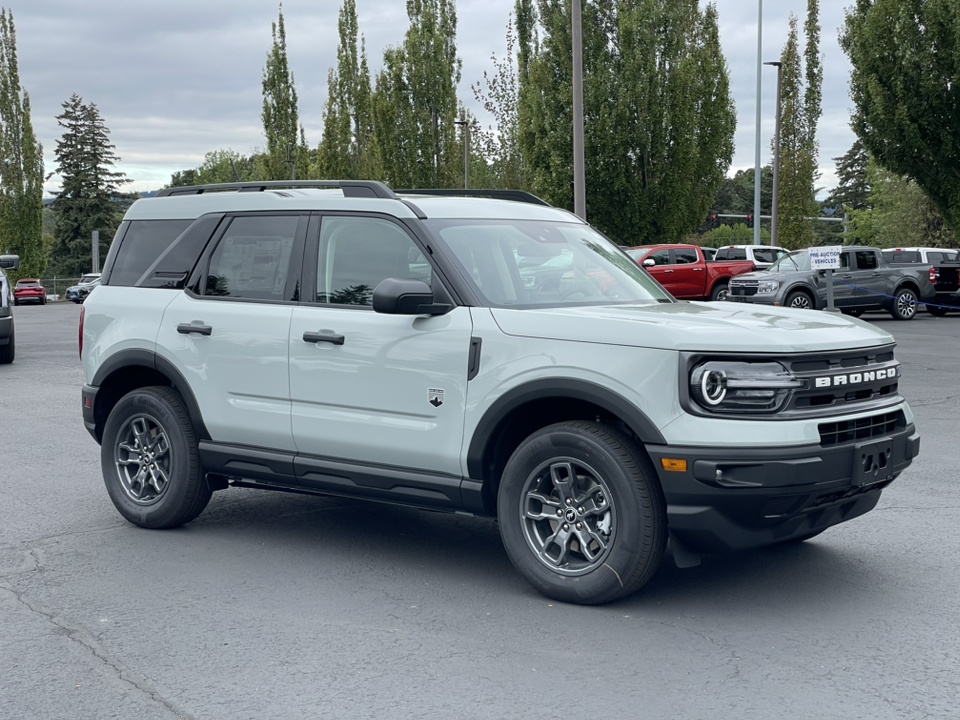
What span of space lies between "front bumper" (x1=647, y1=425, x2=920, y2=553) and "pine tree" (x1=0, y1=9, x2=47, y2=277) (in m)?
70.6

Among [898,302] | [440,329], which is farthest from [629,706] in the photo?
[898,302]

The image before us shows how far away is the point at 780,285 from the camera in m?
26.4

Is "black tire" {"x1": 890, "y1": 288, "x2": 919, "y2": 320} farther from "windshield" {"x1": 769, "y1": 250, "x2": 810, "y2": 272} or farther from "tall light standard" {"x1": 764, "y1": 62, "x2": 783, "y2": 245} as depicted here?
"tall light standard" {"x1": 764, "y1": 62, "x2": 783, "y2": 245}

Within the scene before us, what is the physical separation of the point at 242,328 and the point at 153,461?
1098 millimetres

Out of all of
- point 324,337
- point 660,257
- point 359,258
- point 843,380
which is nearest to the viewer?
point 843,380

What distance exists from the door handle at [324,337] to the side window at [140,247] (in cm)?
140

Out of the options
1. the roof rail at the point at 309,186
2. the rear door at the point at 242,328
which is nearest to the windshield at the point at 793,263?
the roof rail at the point at 309,186

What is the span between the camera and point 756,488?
183 inches

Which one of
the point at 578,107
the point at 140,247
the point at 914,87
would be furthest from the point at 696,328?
the point at 914,87

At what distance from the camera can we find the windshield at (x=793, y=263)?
27125mm

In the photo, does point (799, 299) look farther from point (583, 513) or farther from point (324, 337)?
point (583, 513)

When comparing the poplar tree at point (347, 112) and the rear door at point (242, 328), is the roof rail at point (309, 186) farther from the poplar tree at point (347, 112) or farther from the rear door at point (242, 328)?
the poplar tree at point (347, 112)

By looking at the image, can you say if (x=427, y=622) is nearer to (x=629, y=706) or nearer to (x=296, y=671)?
(x=296, y=671)

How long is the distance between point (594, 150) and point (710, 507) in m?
28.8
